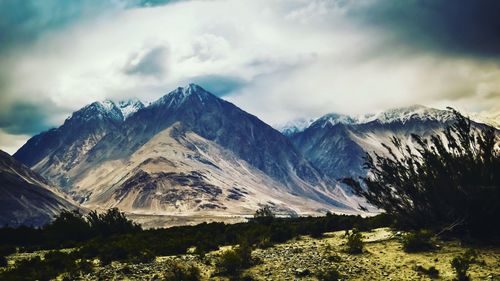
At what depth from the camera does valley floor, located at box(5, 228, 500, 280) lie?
32531 mm

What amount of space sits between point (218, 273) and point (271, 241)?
11035mm

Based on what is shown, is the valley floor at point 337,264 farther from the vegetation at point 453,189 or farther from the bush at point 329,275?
the vegetation at point 453,189

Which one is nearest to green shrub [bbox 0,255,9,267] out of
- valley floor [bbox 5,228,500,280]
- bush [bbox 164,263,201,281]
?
valley floor [bbox 5,228,500,280]

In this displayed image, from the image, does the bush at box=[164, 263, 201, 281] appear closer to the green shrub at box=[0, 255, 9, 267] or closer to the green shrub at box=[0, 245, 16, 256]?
the green shrub at box=[0, 255, 9, 267]

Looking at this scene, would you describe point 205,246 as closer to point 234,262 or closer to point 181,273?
point 234,262

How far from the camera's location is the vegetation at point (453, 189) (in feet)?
130

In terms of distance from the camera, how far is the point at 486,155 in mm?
42406

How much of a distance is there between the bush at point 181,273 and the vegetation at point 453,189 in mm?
19996

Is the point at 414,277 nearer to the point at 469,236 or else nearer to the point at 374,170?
the point at 469,236

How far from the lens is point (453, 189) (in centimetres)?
4231

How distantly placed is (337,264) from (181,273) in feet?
34.6

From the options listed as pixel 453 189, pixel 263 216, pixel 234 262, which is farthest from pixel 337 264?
pixel 263 216

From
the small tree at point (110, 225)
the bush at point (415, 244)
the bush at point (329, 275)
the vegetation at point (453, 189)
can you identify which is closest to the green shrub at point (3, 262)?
the small tree at point (110, 225)

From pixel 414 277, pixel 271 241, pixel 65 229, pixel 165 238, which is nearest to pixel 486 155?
pixel 414 277
